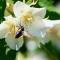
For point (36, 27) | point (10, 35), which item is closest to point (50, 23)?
point (36, 27)

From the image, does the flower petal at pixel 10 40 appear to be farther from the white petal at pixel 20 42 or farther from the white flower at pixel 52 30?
the white flower at pixel 52 30

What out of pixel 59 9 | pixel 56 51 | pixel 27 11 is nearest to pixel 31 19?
pixel 27 11

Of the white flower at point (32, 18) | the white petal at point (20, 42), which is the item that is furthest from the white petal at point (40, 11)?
the white petal at point (20, 42)

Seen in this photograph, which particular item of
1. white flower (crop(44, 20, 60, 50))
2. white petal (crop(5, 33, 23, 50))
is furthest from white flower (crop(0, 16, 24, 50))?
white flower (crop(44, 20, 60, 50))

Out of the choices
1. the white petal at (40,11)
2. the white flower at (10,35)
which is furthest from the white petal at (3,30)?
the white petal at (40,11)

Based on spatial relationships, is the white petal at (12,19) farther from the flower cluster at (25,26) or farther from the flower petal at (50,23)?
the flower petal at (50,23)

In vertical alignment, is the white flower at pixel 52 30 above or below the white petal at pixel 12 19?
below

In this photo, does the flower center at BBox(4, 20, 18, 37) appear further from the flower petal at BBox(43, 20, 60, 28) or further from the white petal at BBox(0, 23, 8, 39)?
the flower petal at BBox(43, 20, 60, 28)
